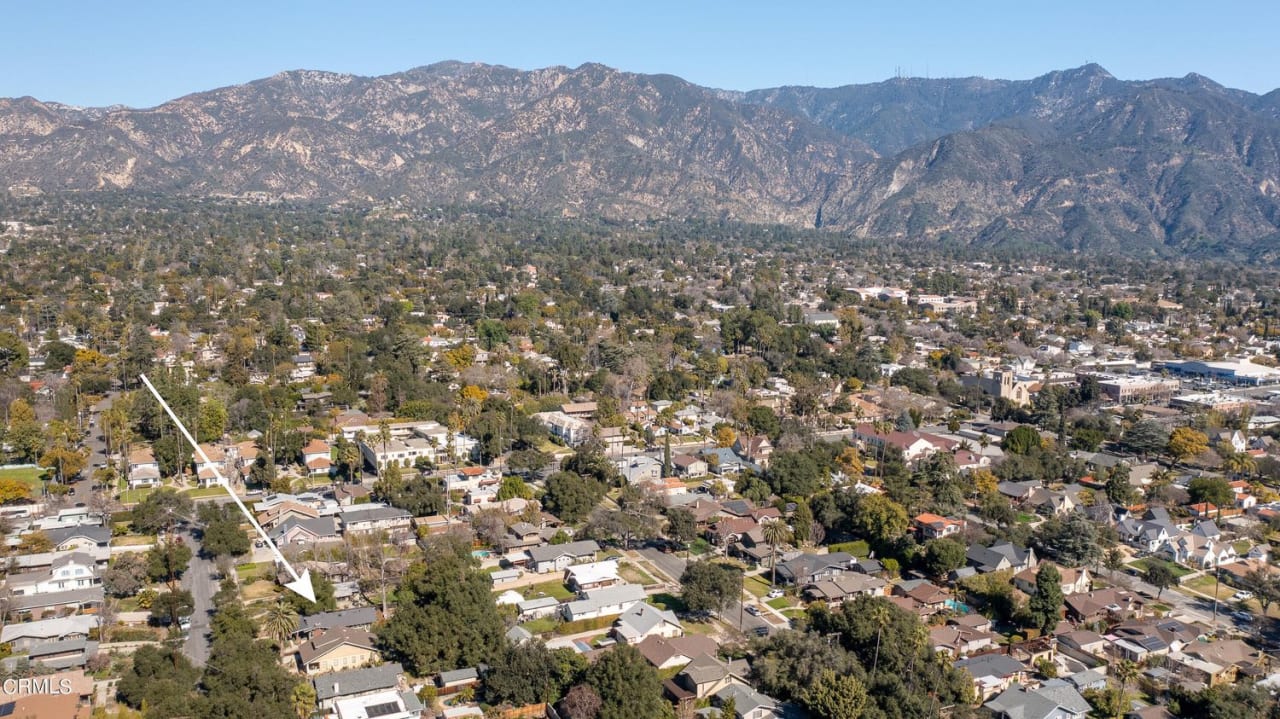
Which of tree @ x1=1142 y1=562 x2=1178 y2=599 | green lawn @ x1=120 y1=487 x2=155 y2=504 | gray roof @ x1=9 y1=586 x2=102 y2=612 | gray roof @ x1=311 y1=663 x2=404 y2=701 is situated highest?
gray roof @ x1=9 y1=586 x2=102 y2=612

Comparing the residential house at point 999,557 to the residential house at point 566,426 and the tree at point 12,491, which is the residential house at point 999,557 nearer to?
the residential house at point 566,426

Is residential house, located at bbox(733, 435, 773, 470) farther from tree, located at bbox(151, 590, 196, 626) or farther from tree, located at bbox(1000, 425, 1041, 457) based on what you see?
tree, located at bbox(151, 590, 196, 626)

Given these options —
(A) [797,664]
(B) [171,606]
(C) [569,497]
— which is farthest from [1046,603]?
(B) [171,606]

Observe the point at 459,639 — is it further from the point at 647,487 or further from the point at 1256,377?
the point at 1256,377

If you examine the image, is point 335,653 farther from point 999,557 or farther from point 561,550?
point 999,557

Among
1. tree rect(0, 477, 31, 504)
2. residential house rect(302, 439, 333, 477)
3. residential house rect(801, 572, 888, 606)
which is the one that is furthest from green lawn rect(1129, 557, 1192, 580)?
tree rect(0, 477, 31, 504)

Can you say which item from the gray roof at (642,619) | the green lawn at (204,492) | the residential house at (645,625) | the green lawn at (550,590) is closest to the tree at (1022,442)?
the gray roof at (642,619)

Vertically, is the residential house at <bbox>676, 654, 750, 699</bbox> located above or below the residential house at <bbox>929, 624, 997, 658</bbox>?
above
